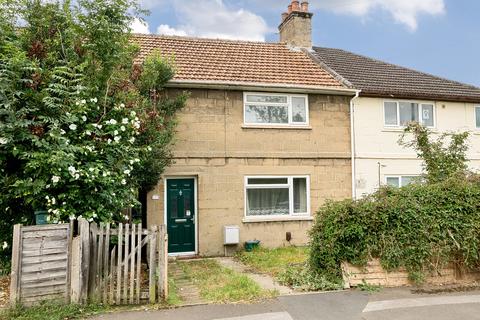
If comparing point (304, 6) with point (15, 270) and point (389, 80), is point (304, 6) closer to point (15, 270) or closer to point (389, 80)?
point (389, 80)

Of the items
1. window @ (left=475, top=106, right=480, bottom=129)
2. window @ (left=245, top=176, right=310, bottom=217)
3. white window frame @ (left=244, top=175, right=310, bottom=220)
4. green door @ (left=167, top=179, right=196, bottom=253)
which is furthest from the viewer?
window @ (left=475, top=106, right=480, bottom=129)

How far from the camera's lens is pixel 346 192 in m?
12.4

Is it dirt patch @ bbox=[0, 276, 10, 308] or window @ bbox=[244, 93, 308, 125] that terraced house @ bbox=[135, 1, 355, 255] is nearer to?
window @ bbox=[244, 93, 308, 125]

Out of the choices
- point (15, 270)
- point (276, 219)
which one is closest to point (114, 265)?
point (15, 270)

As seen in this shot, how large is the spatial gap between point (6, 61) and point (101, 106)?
5.84 feet

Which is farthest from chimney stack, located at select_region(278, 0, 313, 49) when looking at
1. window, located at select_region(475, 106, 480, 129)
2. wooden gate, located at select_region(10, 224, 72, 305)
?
wooden gate, located at select_region(10, 224, 72, 305)

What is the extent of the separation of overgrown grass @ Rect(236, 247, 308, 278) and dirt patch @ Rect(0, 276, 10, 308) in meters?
5.03

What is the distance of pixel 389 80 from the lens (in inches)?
557

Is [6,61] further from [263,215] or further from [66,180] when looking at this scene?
[263,215]

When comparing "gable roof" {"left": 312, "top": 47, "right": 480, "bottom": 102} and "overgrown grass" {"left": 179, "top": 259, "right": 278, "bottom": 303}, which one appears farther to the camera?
"gable roof" {"left": 312, "top": 47, "right": 480, "bottom": 102}

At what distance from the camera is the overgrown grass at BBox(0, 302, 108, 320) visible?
220 inches

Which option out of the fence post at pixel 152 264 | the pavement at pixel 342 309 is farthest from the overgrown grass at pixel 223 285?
the fence post at pixel 152 264

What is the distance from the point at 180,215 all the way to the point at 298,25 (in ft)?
30.5

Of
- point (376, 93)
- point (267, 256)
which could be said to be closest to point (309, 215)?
point (267, 256)
